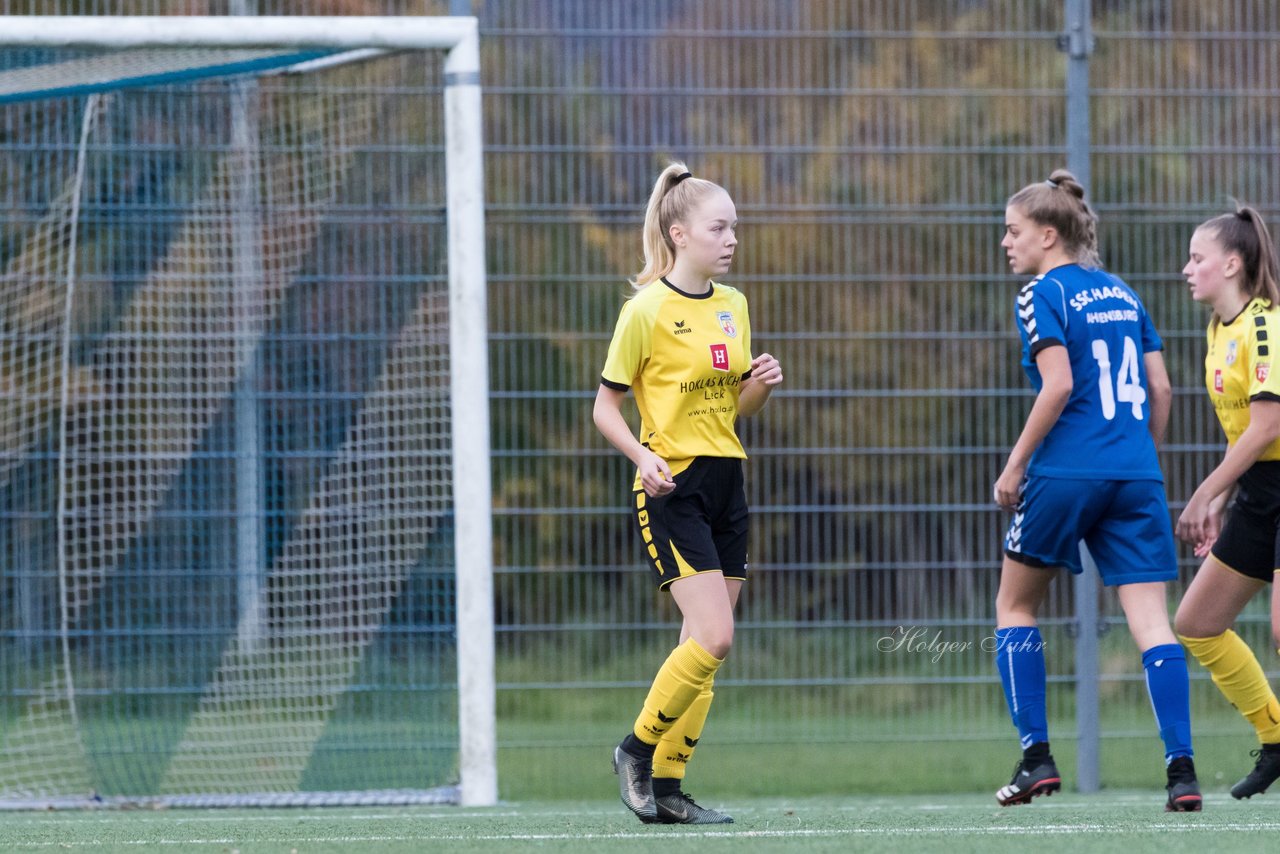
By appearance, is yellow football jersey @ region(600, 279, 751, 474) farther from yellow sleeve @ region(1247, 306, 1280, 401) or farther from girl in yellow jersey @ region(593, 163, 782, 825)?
yellow sleeve @ region(1247, 306, 1280, 401)

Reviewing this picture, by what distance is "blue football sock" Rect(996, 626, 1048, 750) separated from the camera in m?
4.71

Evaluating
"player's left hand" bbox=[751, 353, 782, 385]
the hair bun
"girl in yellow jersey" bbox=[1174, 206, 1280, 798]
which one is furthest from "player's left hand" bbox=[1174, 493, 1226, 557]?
"player's left hand" bbox=[751, 353, 782, 385]

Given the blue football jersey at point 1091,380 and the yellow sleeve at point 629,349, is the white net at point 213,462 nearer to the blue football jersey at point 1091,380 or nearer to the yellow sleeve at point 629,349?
the yellow sleeve at point 629,349

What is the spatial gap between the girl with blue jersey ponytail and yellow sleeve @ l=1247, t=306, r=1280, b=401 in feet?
0.94

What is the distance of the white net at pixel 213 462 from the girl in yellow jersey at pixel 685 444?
1857mm

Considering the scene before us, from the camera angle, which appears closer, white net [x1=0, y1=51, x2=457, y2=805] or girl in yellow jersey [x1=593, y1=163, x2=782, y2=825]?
girl in yellow jersey [x1=593, y1=163, x2=782, y2=825]

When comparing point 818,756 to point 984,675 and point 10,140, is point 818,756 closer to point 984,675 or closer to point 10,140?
point 984,675

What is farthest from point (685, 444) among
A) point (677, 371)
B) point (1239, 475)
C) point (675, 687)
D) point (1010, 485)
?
point (1239, 475)

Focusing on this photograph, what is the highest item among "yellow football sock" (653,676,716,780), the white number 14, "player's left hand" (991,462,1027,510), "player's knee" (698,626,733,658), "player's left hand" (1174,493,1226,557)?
the white number 14

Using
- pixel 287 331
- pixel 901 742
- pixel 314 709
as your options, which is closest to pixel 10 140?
pixel 287 331

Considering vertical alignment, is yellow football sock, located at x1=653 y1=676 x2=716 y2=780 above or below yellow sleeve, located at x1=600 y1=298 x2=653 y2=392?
below

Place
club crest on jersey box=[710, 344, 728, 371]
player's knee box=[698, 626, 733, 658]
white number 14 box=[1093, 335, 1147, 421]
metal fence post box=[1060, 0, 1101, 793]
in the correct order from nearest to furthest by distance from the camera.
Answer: player's knee box=[698, 626, 733, 658]
club crest on jersey box=[710, 344, 728, 371]
white number 14 box=[1093, 335, 1147, 421]
metal fence post box=[1060, 0, 1101, 793]

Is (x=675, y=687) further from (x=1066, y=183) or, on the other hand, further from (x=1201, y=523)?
(x=1066, y=183)

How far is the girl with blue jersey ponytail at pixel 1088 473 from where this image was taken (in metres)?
4.50
